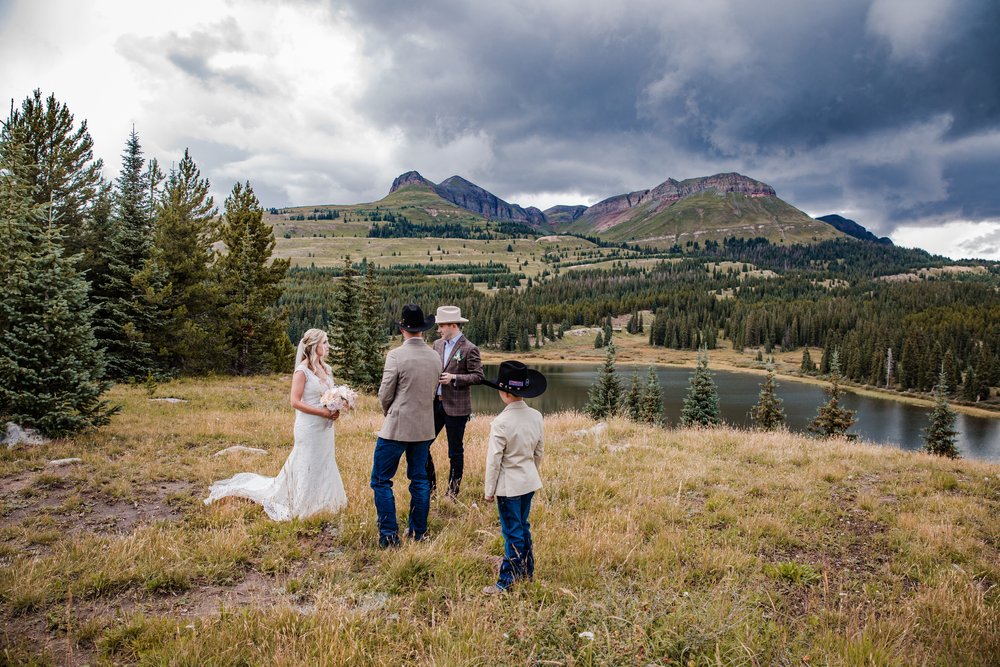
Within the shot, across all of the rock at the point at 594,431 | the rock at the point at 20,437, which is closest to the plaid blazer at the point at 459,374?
the rock at the point at 594,431

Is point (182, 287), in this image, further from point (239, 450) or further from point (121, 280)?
point (239, 450)

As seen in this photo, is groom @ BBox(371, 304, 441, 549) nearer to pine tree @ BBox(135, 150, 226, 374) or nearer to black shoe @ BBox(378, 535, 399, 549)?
black shoe @ BBox(378, 535, 399, 549)

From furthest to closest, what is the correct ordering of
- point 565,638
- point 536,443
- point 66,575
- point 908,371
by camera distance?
point 908,371, point 536,443, point 66,575, point 565,638

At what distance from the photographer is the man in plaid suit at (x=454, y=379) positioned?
7.11 m

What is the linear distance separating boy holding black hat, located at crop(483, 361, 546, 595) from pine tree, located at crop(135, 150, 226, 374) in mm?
22819

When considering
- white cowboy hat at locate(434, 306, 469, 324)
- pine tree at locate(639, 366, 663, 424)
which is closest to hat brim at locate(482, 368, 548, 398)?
white cowboy hat at locate(434, 306, 469, 324)

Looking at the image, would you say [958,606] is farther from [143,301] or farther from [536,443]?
[143,301]

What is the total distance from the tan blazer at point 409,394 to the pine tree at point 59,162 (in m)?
24.0

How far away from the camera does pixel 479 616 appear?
393 cm

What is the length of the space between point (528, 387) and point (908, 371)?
11625 centimetres

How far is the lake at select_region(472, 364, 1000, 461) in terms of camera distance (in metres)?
54.2

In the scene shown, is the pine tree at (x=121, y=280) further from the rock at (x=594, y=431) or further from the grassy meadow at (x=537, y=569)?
the rock at (x=594, y=431)

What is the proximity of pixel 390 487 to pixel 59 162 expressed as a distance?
28055 mm

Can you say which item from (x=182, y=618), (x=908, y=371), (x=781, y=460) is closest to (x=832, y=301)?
(x=908, y=371)
